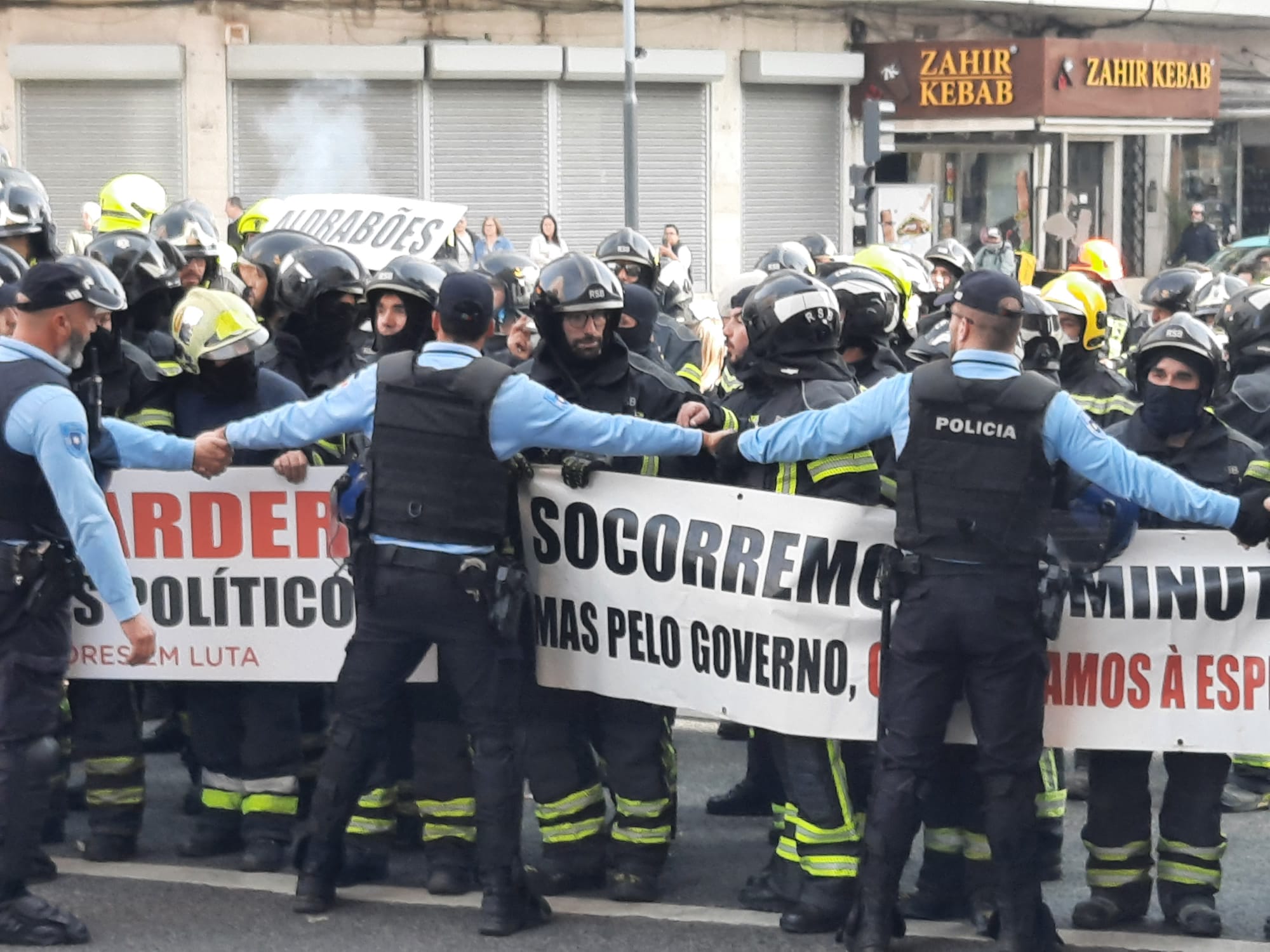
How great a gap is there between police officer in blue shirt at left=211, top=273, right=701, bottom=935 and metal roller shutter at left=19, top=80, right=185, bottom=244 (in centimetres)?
2305

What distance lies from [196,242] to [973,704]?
5001 millimetres

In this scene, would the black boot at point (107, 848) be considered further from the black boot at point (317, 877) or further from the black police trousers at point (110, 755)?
the black boot at point (317, 877)

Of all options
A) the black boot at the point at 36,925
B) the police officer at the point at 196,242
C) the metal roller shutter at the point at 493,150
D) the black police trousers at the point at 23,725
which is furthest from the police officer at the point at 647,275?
the metal roller shutter at the point at 493,150

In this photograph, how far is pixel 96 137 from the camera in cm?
2867

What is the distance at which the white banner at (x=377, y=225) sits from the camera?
980cm

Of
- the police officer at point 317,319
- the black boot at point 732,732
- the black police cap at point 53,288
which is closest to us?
the black police cap at point 53,288

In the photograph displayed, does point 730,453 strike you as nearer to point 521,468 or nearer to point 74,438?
point 521,468

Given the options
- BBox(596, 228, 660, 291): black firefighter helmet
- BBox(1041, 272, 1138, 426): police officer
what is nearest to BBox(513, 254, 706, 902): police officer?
BBox(1041, 272, 1138, 426): police officer

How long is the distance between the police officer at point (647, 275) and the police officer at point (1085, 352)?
182cm

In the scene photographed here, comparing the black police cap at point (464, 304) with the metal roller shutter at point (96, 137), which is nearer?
the black police cap at point (464, 304)

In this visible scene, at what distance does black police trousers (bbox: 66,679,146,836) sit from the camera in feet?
23.3

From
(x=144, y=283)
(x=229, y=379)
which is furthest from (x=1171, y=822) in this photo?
(x=144, y=283)

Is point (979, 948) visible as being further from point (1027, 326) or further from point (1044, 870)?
point (1027, 326)

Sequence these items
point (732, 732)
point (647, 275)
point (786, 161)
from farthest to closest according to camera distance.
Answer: point (786, 161)
point (647, 275)
point (732, 732)
